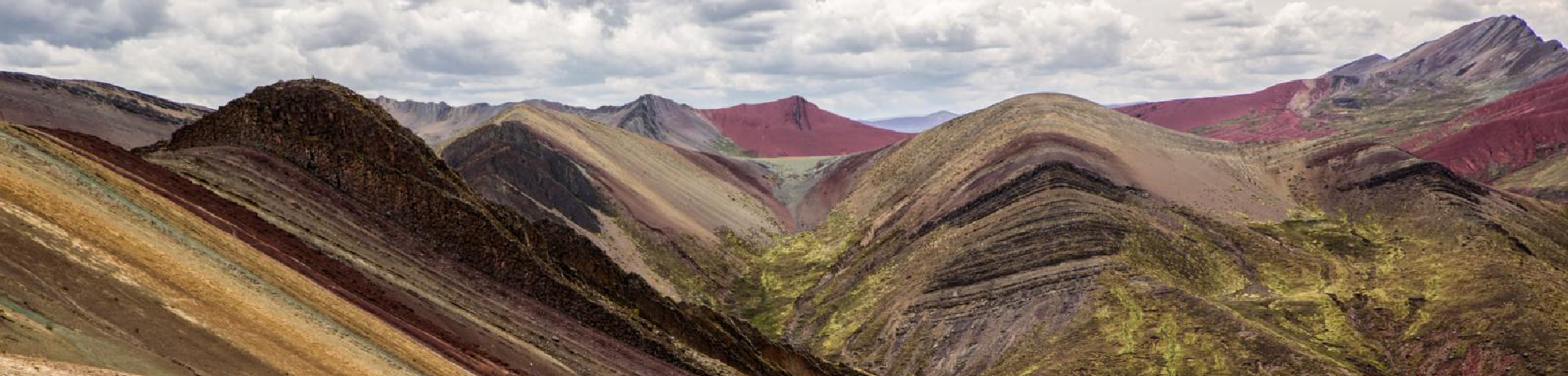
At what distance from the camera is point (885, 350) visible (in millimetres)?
70312

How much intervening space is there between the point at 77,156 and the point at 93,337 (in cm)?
1621

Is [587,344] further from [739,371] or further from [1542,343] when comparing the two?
[1542,343]

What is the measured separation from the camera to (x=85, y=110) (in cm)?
13025

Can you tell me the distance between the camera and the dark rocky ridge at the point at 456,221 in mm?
51125

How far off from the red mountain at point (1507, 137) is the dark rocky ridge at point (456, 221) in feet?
426

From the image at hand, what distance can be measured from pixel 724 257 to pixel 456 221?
174ft

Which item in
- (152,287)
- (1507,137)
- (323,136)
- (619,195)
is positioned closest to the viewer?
(152,287)

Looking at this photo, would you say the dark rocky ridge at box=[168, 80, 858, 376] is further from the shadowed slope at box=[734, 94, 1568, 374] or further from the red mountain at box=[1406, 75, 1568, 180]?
the red mountain at box=[1406, 75, 1568, 180]

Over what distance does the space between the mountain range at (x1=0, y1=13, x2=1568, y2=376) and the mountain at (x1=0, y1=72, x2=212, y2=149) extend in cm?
66

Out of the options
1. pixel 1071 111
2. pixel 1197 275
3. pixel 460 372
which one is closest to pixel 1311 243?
pixel 1197 275

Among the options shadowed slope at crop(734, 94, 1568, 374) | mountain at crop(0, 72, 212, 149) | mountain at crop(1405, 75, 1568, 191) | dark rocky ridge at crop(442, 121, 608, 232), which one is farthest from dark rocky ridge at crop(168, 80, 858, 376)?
mountain at crop(1405, 75, 1568, 191)

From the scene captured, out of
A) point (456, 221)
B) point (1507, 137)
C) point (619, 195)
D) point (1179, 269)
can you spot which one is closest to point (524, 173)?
point (619, 195)

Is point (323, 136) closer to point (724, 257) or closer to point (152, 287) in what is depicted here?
→ point (152, 287)

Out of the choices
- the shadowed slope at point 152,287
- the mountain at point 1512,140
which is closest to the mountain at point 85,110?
the shadowed slope at point 152,287
